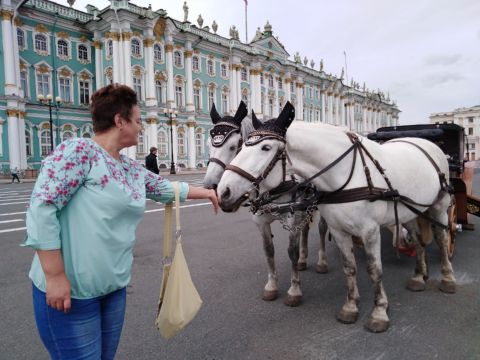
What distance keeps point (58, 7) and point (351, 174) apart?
116 feet

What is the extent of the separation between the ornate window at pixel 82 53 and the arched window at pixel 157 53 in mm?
6279

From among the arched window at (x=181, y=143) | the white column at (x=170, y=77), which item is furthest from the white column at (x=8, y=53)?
the arched window at (x=181, y=143)

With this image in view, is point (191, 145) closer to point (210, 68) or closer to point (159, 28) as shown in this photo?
point (210, 68)

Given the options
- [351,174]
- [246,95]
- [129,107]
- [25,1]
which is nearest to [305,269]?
[351,174]

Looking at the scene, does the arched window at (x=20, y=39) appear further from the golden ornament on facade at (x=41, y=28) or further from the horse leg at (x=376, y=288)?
the horse leg at (x=376, y=288)

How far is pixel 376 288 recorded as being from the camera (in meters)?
3.24

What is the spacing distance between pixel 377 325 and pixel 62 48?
34917mm

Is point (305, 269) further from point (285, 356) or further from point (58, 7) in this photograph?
point (58, 7)

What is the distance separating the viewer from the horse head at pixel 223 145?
12.2 ft

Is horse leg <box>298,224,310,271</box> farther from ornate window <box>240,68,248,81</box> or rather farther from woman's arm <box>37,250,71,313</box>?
ornate window <box>240,68,248,81</box>

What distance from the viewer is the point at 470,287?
4.04 metres

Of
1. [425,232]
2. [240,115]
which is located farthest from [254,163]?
[425,232]

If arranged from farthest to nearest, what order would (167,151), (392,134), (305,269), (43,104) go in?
1. (167,151)
2. (43,104)
3. (392,134)
4. (305,269)

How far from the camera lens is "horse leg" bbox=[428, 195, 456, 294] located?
3.96m
